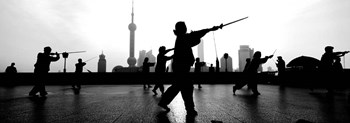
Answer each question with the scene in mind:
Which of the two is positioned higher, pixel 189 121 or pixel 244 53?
pixel 244 53

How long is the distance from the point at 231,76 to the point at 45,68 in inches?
694

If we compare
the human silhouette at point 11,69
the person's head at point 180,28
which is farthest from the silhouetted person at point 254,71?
the human silhouette at point 11,69

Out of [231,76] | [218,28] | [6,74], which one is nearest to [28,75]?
[6,74]

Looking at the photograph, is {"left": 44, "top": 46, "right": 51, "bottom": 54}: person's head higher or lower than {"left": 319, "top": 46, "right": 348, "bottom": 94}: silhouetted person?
higher

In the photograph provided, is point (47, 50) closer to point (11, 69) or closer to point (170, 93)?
point (170, 93)

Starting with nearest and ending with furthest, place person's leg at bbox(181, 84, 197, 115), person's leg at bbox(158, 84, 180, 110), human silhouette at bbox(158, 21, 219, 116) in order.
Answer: person's leg at bbox(181, 84, 197, 115) < human silhouette at bbox(158, 21, 219, 116) < person's leg at bbox(158, 84, 180, 110)

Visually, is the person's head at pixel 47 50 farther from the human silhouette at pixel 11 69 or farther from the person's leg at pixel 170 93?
the human silhouette at pixel 11 69

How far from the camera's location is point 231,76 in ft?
72.3

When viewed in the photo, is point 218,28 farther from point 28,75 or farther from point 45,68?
point 28,75

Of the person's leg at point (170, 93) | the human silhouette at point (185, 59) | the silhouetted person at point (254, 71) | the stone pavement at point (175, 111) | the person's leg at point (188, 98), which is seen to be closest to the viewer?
the stone pavement at point (175, 111)

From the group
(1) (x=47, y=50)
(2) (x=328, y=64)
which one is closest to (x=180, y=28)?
(1) (x=47, y=50)

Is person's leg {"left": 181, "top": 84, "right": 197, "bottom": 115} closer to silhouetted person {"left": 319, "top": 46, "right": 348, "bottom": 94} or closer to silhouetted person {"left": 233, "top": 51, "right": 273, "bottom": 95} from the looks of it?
silhouetted person {"left": 233, "top": 51, "right": 273, "bottom": 95}

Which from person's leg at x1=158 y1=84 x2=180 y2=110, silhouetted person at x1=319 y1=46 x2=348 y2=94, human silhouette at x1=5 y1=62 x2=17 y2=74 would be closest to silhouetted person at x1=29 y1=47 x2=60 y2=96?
person's leg at x1=158 y1=84 x2=180 y2=110

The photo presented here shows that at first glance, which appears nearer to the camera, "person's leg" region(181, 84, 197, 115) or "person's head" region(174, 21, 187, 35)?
"person's leg" region(181, 84, 197, 115)
